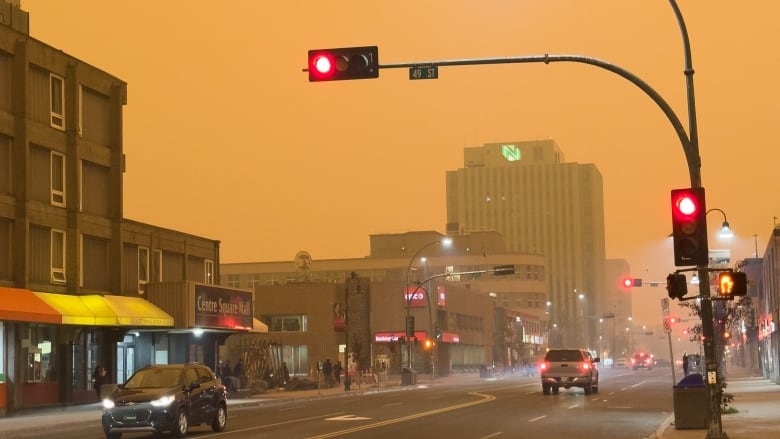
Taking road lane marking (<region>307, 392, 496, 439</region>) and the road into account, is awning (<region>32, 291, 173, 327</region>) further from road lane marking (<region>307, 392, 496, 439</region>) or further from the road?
road lane marking (<region>307, 392, 496, 439</region>)

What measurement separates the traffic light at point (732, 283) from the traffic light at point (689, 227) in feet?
2.68

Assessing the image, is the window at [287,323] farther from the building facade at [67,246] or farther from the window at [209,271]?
the building facade at [67,246]

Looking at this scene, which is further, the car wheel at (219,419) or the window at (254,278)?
the window at (254,278)

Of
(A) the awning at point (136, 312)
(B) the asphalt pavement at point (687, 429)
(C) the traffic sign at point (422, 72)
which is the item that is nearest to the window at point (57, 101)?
(A) the awning at point (136, 312)

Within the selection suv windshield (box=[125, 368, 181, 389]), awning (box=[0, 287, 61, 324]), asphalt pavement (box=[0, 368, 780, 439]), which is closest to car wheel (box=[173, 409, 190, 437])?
suv windshield (box=[125, 368, 181, 389])

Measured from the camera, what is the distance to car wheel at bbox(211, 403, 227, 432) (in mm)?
27109

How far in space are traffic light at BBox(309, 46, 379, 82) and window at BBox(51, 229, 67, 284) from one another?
1077 inches

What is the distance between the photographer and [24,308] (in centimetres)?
3547

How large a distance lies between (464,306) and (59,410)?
2940 inches

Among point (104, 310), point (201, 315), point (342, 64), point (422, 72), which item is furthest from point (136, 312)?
point (342, 64)

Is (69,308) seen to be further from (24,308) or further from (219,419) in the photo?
(219,419)

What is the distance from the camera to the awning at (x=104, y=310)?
38.0 metres

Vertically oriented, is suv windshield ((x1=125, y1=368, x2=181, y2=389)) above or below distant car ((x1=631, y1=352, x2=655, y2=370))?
above

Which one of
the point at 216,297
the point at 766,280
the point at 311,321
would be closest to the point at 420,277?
the point at 311,321
